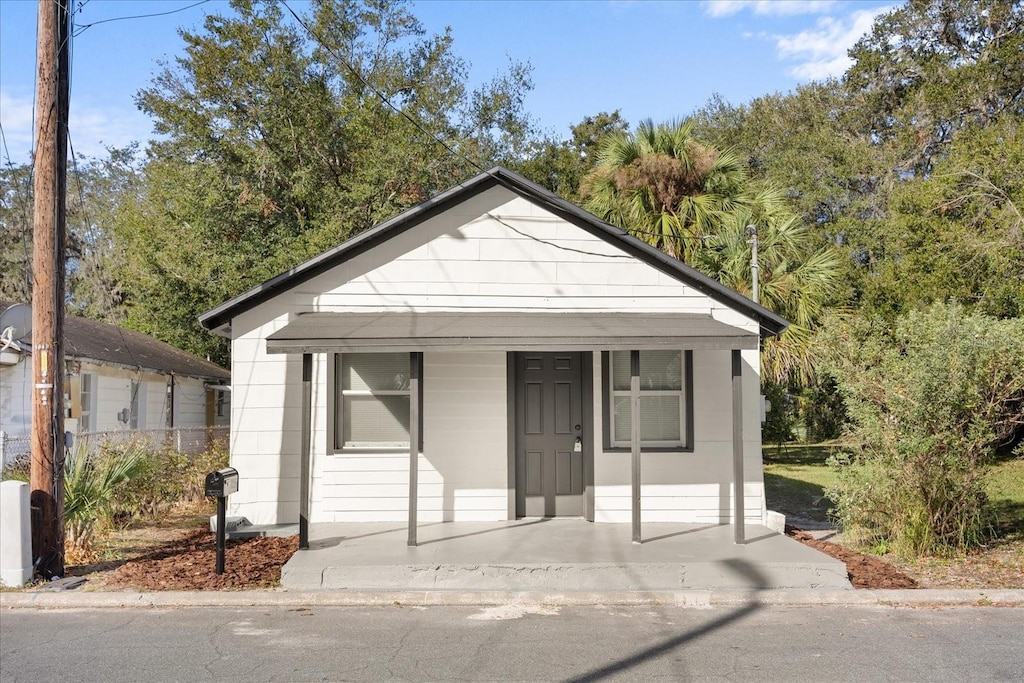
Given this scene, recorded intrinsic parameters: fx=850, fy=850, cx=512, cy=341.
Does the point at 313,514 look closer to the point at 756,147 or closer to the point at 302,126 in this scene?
the point at 302,126

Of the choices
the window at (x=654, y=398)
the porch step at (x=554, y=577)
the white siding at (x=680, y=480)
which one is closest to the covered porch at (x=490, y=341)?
the white siding at (x=680, y=480)

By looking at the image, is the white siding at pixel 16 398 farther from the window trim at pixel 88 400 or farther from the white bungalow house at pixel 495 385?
the white bungalow house at pixel 495 385

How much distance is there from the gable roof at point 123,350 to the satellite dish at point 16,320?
1.74 ft

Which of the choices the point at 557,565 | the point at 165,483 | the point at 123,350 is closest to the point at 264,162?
the point at 123,350

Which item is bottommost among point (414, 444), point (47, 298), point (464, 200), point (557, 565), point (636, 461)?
point (557, 565)

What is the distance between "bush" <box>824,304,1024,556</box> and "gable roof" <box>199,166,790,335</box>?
1.59 metres

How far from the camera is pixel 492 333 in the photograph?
9.90m

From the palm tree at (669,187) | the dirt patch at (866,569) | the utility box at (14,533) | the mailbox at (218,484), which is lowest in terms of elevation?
the dirt patch at (866,569)

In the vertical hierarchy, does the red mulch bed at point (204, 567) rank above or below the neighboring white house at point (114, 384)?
below

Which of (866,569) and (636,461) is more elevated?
(636,461)

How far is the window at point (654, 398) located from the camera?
11.1 m

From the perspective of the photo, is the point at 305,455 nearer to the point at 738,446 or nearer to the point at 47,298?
the point at 47,298

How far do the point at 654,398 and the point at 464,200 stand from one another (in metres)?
3.60

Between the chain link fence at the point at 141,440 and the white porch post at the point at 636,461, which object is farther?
the chain link fence at the point at 141,440
